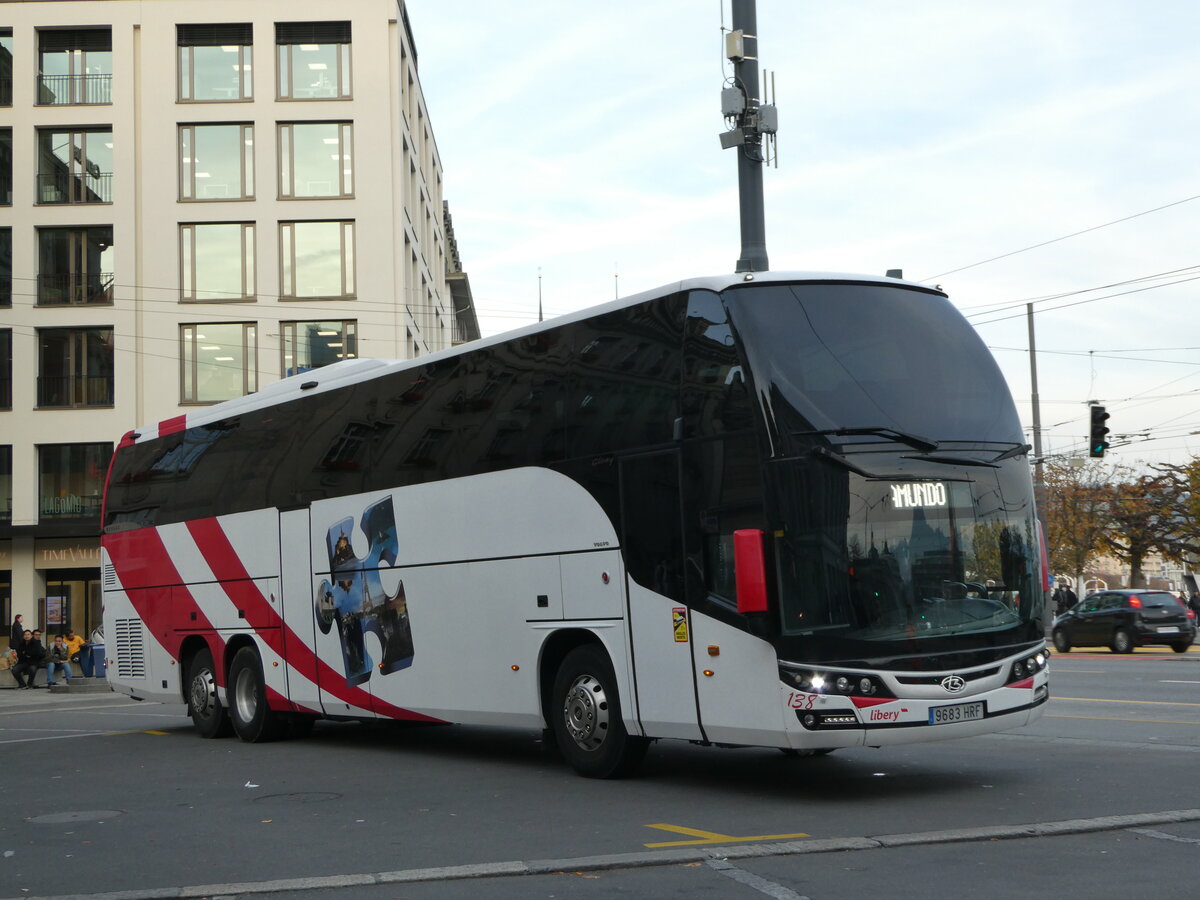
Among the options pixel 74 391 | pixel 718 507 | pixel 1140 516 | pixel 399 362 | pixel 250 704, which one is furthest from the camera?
pixel 1140 516

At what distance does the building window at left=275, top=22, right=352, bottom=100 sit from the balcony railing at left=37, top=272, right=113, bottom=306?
8153 mm

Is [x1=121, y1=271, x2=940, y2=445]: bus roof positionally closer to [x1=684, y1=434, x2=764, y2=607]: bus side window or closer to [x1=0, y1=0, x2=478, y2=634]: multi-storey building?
[x1=684, y1=434, x2=764, y2=607]: bus side window

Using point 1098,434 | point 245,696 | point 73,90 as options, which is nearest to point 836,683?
point 245,696

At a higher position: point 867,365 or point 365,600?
point 867,365

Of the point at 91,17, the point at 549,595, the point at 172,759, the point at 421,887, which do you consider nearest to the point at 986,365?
the point at 549,595

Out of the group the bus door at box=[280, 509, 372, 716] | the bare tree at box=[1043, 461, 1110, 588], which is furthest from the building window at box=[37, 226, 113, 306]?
the bare tree at box=[1043, 461, 1110, 588]

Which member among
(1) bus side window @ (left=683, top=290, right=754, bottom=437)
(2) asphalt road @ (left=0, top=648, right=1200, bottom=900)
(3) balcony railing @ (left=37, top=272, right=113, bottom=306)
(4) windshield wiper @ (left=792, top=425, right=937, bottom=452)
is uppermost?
(3) balcony railing @ (left=37, top=272, right=113, bottom=306)

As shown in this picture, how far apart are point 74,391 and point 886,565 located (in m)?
39.5

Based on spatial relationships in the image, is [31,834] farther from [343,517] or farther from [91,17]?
[91,17]

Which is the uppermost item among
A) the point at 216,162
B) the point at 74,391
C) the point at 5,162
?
the point at 5,162

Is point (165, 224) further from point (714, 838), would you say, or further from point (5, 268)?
point (714, 838)

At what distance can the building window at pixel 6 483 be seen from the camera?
44.2 m

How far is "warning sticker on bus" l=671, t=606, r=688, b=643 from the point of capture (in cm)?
1054

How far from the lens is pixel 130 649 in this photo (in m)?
19.2
